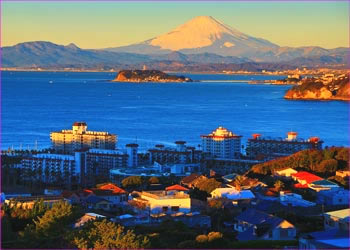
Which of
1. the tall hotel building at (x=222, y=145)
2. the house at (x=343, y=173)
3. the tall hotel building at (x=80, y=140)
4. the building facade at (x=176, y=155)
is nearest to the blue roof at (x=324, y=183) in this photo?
the house at (x=343, y=173)

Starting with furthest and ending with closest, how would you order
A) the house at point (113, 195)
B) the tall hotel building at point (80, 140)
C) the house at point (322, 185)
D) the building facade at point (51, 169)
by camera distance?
1. the tall hotel building at point (80, 140)
2. the building facade at point (51, 169)
3. the house at point (322, 185)
4. the house at point (113, 195)

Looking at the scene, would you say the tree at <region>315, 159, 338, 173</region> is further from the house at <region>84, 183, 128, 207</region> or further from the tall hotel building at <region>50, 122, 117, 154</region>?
the tall hotel building at <region>50, 122, 117, 154</region>

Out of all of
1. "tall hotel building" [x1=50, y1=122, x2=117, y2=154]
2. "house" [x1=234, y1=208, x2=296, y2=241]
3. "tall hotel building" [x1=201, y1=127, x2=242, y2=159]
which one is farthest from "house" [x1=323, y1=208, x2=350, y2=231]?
"tall hotel building" [x1=50, y1=122, x2=117, y2=154]

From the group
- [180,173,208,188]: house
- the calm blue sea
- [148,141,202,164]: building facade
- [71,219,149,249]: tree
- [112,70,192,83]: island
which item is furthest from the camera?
[112,70,192,83]: island

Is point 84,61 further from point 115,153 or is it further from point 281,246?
point 281,246

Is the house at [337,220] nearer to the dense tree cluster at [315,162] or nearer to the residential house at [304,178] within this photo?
the residential house at [304,178]

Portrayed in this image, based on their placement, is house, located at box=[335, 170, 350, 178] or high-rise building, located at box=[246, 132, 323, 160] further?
high-rise building, located at box=[246, 132, 323, 160]

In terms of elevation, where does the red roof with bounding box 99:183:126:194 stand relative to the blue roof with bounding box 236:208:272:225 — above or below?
below
